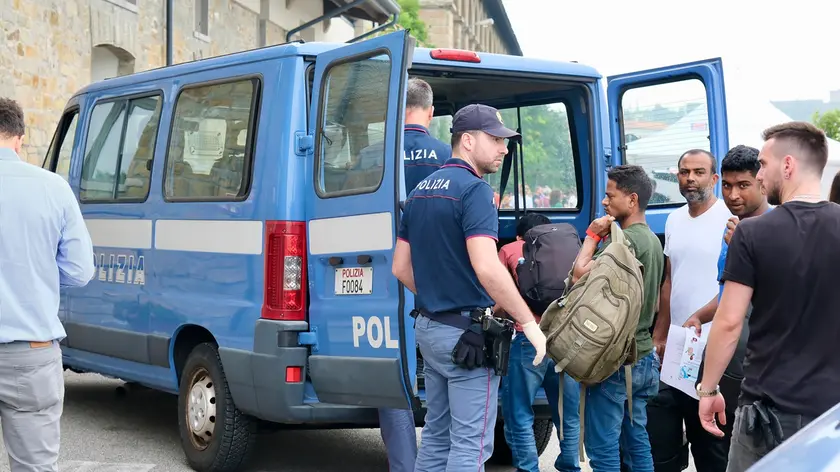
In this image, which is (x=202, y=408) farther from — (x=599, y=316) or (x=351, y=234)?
(x=599, y=316)

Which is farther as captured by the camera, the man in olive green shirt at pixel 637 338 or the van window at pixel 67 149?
the van window at pixel 67 149

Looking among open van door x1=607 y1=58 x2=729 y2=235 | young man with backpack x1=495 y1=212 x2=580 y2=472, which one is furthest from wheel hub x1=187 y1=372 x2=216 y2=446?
open van door x1=607 y1=58 x2=729 y2=235

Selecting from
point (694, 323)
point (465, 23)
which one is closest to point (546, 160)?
point (694, 323)

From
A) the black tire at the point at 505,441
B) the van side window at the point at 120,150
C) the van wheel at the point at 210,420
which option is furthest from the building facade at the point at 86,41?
the black tire at the point at 505,441

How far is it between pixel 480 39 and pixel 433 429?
56.4 meters

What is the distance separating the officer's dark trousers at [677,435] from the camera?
5527mm

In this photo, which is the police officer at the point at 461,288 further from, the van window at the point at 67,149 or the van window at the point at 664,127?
the van window at the point at 67,149

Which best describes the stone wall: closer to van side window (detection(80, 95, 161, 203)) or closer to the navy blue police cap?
van side window (detection(80, 95, 161, 203))

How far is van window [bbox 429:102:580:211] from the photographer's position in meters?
7.54

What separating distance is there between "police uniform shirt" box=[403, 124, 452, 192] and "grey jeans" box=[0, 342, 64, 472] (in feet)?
6.79

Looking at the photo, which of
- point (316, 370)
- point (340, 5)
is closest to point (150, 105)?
point (316, 370)

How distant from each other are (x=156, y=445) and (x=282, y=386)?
195 centimetres

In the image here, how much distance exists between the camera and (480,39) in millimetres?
60156

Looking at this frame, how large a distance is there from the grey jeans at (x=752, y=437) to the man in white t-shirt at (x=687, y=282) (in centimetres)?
166
